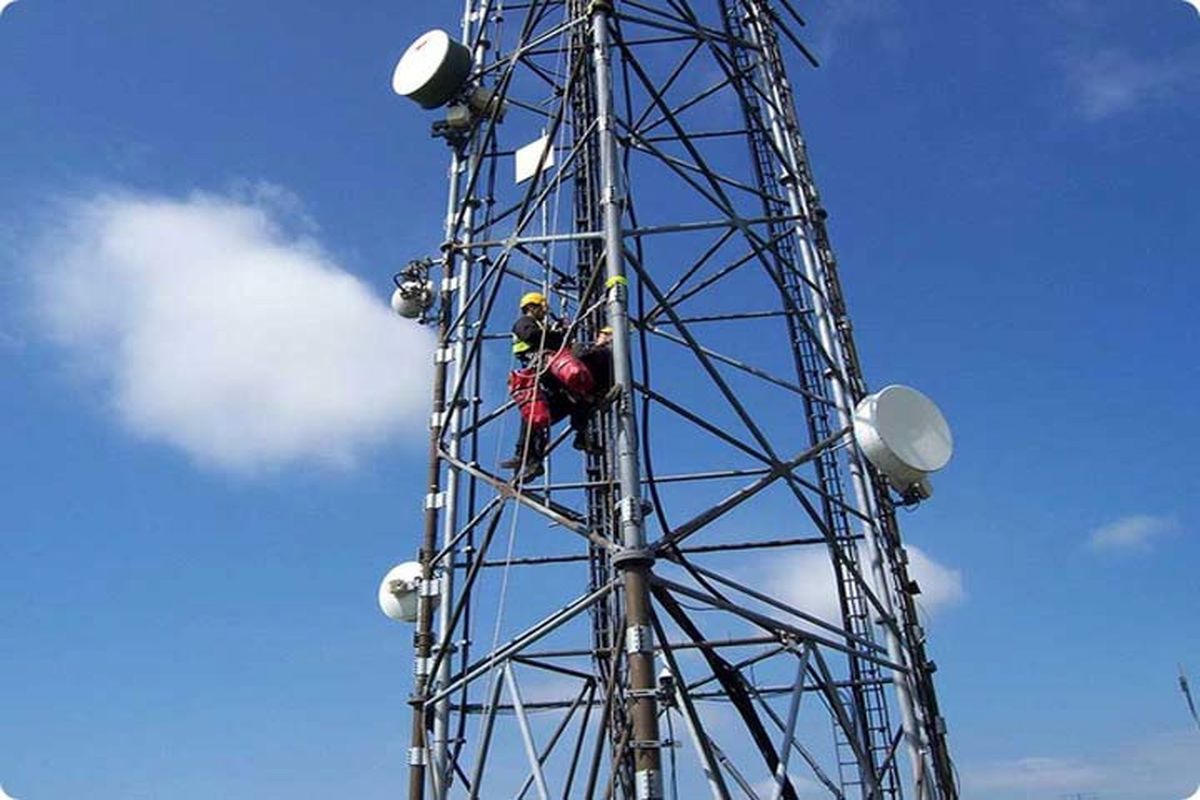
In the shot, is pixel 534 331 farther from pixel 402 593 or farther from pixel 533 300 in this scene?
pixel 402 593

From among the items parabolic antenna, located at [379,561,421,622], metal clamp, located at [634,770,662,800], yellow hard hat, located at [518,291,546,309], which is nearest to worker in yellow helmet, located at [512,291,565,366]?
yellow hard hat, located at [518,291,546,309]

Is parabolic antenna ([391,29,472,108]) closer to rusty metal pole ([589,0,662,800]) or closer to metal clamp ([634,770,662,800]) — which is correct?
rusty metal pole ([589,0,662,800])

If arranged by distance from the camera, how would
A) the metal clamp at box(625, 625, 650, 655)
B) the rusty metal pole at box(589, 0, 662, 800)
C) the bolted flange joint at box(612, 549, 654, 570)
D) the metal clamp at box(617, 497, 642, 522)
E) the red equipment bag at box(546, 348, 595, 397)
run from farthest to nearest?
the red equipment bag at box(546, 348, 595, 397) → the metal clamp at box(617, 497, 642, 522) → the bolted flange joint at box(612, 549, 654, 570) → the metal clamp at box(625, 625, 650, 655) → the rusty metal pole at box(589, 0, 662, 800)

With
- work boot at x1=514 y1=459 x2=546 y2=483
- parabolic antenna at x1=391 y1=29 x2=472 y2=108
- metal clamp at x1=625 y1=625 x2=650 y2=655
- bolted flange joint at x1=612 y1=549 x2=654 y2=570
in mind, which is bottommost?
metal clamp at x1=625 y1=625 x2=650 y2=655

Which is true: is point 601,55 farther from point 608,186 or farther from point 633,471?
point 633,471

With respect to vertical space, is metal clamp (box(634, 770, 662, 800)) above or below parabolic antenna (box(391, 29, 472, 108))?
below

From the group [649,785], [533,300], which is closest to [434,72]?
[533,300]

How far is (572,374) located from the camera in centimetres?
859

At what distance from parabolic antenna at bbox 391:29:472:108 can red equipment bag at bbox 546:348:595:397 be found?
190 inches

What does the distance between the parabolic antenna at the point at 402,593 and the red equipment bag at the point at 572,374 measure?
2842 millimetres

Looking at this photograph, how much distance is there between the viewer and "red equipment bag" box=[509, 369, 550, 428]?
897cm

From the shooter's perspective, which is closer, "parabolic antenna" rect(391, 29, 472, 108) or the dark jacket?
the dark jacket

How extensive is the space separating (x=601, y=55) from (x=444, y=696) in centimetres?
623

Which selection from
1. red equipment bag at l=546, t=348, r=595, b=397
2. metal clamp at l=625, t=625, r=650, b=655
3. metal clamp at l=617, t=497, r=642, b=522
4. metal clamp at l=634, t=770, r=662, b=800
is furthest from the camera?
red equipment bag at l=546, t=348, r=595, b=397
